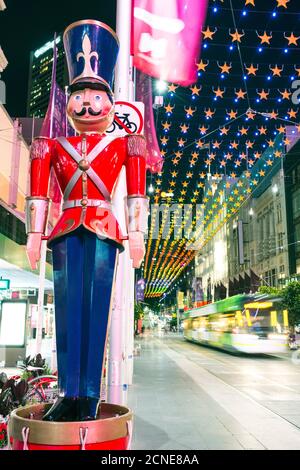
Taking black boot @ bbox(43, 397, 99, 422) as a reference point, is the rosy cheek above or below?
above

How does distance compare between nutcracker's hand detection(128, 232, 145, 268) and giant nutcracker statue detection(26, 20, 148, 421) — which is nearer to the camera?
giant nutcracker statue detection(26, 20, 148, 421)

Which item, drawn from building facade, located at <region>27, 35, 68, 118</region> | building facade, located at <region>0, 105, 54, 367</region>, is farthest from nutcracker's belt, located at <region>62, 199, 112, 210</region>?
building facade, located at <region>27, 35, 68, 118</region>

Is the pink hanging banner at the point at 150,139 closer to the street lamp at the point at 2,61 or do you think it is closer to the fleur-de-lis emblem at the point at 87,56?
the street lamp at the point at 2,61

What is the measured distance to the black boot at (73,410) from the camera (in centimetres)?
254

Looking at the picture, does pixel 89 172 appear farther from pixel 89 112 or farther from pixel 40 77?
pixel 40 77

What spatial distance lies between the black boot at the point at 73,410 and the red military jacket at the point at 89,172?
3.36 ft

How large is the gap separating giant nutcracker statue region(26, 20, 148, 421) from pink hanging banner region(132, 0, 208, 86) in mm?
4369

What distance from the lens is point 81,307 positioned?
268 centimetres

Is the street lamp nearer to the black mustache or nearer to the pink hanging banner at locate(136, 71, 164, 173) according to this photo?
the pink hanging banner at locate(136, 71, 164, 173)

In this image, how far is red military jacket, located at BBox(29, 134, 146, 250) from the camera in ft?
9.21

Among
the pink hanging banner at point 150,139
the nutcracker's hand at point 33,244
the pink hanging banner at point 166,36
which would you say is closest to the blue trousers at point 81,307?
the nutcracker's hand at point 33,244

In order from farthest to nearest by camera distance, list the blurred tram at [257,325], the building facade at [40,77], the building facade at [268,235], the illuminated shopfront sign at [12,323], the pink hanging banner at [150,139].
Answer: the building facade at [40,77], the building facade at [268,235], the blurred tram at [257,325], the illuminated shopfront sign at [12,323], the pink hanging banner at [150,139]

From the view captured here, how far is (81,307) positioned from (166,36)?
20.2 ft

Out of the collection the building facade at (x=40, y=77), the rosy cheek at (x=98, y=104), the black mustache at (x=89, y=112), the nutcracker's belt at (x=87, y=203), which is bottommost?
the nutcracker's belt at (x=87, y=203)
